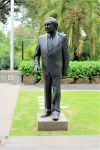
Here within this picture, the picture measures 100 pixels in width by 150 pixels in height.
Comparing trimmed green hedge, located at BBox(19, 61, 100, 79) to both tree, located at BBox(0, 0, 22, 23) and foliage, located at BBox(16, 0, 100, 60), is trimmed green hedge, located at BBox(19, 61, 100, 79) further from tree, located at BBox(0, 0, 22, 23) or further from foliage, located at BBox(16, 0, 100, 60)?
tree, located at BBox(0, 0, 22, 23)

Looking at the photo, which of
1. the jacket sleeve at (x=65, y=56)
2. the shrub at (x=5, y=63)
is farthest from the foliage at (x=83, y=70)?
the jacket sleeve at (x=65, y=56)

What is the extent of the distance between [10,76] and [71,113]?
7.69m

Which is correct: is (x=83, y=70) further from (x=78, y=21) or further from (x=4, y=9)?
(x=4, y=9)

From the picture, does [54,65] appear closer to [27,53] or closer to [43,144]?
[43,144]

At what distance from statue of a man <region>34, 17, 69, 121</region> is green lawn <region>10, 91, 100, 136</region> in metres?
0.54

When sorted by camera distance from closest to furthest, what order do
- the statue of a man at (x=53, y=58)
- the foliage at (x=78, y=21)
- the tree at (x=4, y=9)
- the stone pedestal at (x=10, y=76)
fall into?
the statue of a man at (x=53, y=58) → the stone pedestal at (x=10, y=76) → the foliage at (x=78, y=21) → the tree at (x=4, y=9)

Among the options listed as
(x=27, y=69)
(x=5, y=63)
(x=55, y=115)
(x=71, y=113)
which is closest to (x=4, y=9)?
(x=5, y=63)

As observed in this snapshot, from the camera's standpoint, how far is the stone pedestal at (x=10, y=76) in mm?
17516

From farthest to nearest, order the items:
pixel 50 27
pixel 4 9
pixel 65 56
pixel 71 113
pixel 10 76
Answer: pixel 4 9 → pixel 10 76 → pixel 71 113 → pixel 65 56 → pixel 50 27

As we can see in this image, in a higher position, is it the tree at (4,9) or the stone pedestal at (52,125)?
the tree at (4,9)

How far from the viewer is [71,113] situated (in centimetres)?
1034

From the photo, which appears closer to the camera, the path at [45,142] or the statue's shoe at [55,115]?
the path at [45,142]

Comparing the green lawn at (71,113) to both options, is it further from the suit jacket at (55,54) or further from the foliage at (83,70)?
the foliage at (83,70)

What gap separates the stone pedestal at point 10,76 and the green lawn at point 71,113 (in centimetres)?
280
